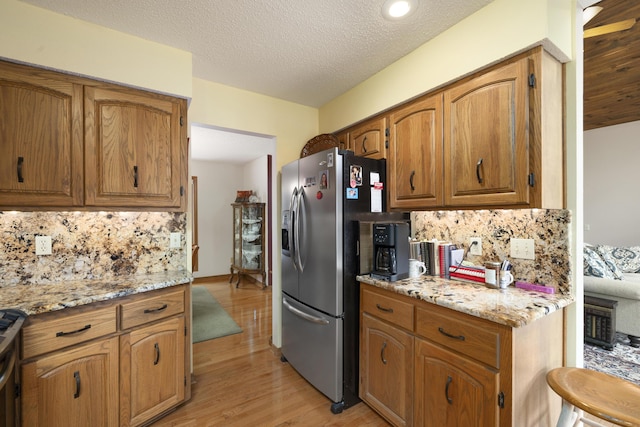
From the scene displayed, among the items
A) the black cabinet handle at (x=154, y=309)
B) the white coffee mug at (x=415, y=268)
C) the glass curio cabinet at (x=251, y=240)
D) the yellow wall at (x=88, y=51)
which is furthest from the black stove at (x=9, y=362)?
the glass curio cabinet at (x=251, y=240)

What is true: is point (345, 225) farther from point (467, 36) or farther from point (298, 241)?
point (467, 36)

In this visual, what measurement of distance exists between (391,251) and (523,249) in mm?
781

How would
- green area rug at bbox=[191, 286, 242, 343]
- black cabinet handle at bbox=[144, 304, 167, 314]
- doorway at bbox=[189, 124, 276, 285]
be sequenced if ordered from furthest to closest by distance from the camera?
doorway at bbox=[189, 124, 276, 285] → green area rug at bbox=[191, 286, 242, 343] → black cabinet handle at bbox=[144, 304, 167, 314]

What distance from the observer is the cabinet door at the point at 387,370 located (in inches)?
64.7

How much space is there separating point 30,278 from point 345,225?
2.06 m

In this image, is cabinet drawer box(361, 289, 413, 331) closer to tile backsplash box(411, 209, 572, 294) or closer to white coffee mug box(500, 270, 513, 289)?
white coffee mug box(500, 270, 513, 289)

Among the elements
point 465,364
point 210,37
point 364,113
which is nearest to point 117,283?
point 210,37

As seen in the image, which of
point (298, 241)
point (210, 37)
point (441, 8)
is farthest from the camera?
point (298, 241)

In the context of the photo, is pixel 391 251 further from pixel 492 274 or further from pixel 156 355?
pixel 156 355

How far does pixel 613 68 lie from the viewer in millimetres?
2932

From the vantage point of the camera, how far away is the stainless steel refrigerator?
78.6 inches

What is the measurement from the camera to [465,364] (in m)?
1.35

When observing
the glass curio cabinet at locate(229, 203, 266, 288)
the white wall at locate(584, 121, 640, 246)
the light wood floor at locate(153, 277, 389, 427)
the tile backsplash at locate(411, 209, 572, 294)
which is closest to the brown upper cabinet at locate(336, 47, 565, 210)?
the tile backsplash at locate(411, 209, 572, 294)

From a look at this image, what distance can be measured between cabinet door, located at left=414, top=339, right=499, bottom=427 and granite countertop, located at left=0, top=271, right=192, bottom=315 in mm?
1615
